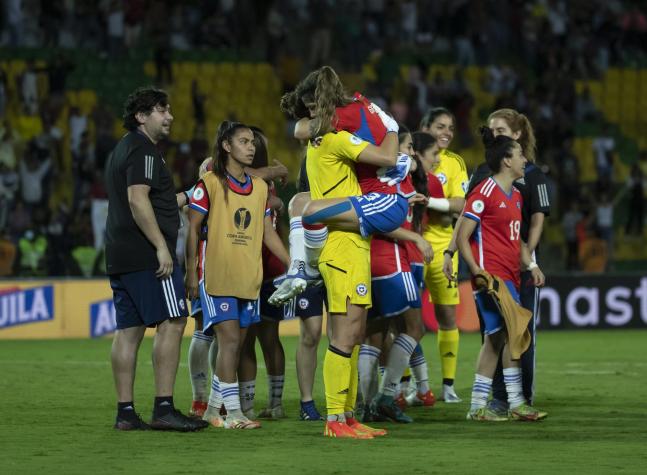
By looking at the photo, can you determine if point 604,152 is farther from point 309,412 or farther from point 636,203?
point 309,412

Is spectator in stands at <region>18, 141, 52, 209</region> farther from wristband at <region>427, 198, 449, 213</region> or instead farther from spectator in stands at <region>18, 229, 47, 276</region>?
wristband at <region>427, 198, 449, 213</region>

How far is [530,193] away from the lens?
946 cm

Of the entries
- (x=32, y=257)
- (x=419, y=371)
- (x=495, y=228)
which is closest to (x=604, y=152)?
(x=32, y=257)

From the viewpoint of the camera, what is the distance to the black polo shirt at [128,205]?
8.33 m

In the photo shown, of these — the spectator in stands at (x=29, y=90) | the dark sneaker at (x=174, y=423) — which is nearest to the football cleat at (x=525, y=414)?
the dark sneaker at (x=174, y=423)

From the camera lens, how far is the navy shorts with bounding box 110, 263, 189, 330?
27.3 feet

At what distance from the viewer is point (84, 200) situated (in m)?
20.0

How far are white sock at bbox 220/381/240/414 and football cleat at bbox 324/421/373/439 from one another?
840 millimetres

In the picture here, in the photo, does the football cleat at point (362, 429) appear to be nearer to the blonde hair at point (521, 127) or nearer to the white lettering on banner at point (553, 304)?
the blonde hair at point (521, 127)

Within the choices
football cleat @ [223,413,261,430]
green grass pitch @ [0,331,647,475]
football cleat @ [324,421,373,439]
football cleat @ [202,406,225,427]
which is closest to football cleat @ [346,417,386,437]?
football cleat @ [324,421,373,439]

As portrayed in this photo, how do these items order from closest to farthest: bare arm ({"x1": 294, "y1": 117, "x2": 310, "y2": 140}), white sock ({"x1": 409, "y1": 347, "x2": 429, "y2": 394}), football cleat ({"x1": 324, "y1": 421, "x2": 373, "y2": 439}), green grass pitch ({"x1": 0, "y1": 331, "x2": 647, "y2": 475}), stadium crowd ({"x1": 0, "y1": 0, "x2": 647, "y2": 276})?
green grass pitch ({"x1": 0, "y1": 331, "x2": 647, "y2": 475}) → football cleat ({"x1": 324, "y1": 421, "x2": 373, "y2": 439}) → bare arm ({"x1": 294, "y1": 117, "x2": 310, "y2": 140}) → white sock ({"x1": 409, "y1": 347, "x2": 429, "y2": 394}) → stadium crowd ({"x1": 0, "y1": 0, "x2": 647, "y2": 276})

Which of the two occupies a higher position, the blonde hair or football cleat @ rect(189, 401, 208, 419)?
the blonde hair

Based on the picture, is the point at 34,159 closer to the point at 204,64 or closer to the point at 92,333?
the point at 92,333

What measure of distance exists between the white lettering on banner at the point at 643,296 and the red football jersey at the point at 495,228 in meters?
9.87
